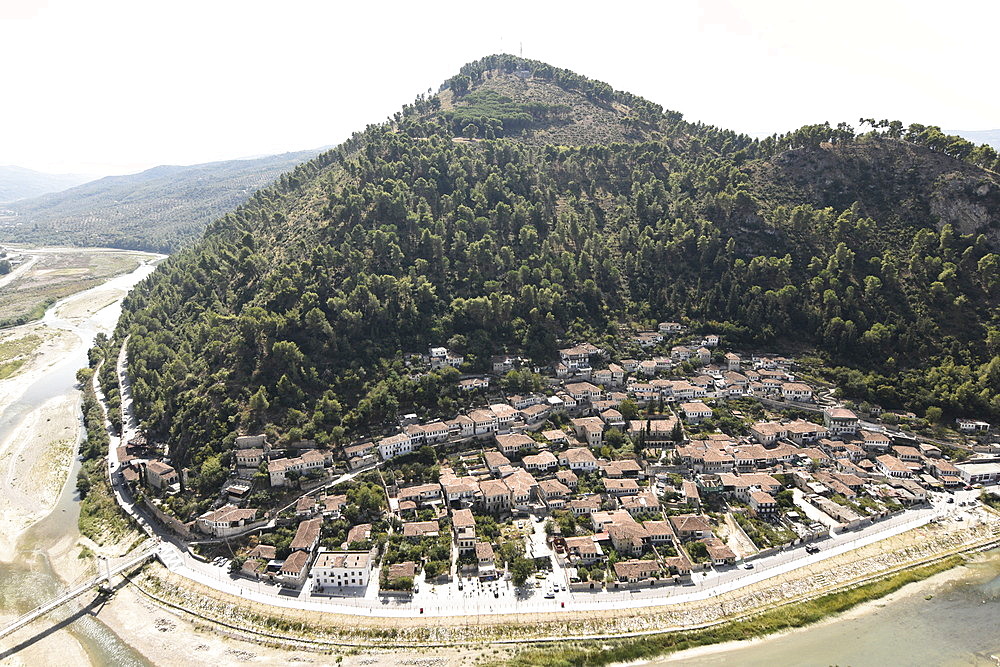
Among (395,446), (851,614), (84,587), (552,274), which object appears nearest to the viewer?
(851,614)

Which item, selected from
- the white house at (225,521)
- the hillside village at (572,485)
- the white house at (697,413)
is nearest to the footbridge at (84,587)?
the hillside village at (572,485)

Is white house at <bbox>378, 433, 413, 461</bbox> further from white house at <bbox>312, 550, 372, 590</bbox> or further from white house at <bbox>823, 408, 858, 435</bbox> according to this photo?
white house at <bbox>823, 408, 858, 435</bbox>

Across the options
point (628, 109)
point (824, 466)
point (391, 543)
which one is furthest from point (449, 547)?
point (628, 109)

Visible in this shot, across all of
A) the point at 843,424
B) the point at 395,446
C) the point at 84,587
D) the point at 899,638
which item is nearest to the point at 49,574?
the point at 84,587

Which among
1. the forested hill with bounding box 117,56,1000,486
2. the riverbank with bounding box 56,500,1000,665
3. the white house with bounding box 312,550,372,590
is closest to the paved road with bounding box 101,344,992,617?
the riverbank with bounding box 56,500,1000,665

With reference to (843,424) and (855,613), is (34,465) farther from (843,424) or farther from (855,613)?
(843,424)

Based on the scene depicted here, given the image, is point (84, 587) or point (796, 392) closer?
point (84, 587)

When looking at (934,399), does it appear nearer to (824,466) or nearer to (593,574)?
(824,466)

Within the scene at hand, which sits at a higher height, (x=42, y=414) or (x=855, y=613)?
(x=855, y=613)

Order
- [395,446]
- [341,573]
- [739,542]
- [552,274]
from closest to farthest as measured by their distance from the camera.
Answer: [341,573] → [739,542] → [395,446] → [552,274]
